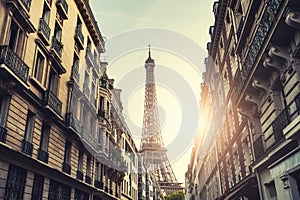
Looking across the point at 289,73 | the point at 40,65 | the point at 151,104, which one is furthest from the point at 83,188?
the point at 151,104

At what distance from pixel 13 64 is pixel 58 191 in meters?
9.19

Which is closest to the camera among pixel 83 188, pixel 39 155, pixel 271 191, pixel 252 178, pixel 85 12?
pixel 271 191

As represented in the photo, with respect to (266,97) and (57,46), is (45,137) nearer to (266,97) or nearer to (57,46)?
(57,46)

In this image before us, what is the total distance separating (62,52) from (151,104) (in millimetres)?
96567

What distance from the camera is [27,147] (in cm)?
1568

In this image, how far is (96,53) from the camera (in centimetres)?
3197

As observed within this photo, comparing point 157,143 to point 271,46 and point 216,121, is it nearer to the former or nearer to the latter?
point 216,121

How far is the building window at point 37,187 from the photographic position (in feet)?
53.4

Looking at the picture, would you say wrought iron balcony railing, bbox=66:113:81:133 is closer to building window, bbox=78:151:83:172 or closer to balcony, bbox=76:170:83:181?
building window, bbox=78:151:83:172

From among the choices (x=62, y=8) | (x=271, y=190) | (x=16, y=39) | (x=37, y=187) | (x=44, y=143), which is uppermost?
(x=62, y=8)

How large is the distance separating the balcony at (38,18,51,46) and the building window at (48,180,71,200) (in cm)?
900

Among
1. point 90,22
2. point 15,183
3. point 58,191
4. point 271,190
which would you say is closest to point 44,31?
point 15,183

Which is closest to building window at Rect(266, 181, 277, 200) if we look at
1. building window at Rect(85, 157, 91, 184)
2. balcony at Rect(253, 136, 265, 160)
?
balcony at Rect(253, 136, 265, 160)

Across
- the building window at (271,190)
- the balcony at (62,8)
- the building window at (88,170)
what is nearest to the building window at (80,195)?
the building window at (88,170)
